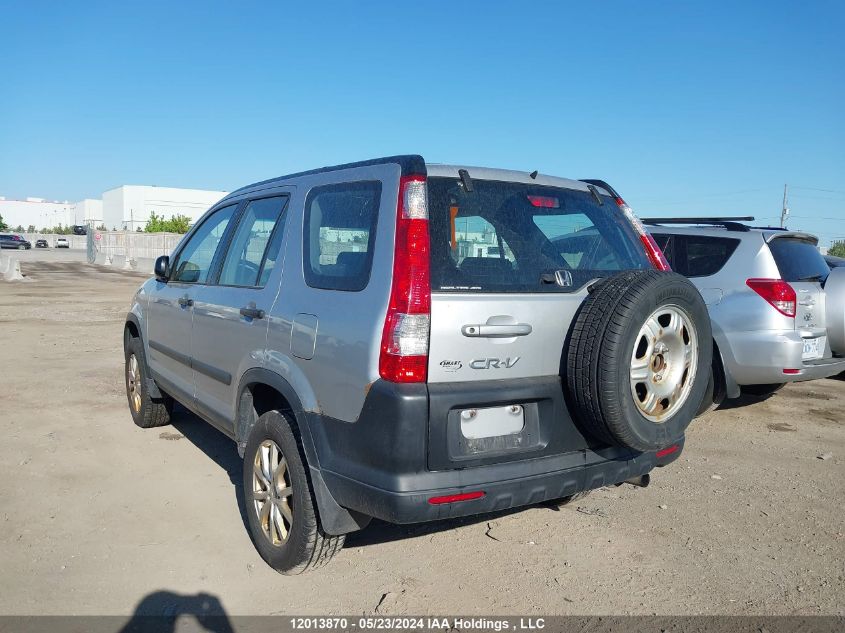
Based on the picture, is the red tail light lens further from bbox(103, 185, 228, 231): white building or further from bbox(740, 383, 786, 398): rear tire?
bbox(103, 185, 228, 231): white building

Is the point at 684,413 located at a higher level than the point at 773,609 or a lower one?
higher

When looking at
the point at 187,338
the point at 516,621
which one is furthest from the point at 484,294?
the point at 187,338

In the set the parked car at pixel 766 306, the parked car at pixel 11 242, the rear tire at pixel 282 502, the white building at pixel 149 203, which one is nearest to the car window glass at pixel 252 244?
Result: the rear tire at pixel 282 502

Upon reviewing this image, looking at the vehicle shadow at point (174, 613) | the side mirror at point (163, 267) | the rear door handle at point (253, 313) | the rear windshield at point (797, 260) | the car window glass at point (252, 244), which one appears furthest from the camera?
the rear windshield at point (797, 260)

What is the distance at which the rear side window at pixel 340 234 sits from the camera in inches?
118

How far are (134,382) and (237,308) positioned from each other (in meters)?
2.70

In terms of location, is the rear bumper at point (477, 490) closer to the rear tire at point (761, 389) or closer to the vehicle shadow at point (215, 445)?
the vehicle shadow at point (215, 445)

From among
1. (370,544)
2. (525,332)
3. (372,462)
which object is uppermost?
(525,332)

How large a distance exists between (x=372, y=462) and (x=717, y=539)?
2.22 metres

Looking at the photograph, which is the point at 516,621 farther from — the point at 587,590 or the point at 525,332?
the point at 525,332

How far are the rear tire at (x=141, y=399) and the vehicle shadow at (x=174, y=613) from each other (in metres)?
2.67

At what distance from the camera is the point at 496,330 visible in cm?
283

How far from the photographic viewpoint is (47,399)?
6.77m

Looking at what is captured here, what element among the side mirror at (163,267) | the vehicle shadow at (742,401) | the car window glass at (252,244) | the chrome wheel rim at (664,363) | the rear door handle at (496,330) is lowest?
the vehicle shadow at (742,401)
